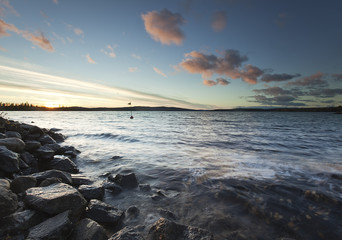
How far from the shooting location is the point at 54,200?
146 inches

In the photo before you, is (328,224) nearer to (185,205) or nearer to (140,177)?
(185,205)

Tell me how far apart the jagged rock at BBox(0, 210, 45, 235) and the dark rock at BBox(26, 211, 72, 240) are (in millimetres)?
229

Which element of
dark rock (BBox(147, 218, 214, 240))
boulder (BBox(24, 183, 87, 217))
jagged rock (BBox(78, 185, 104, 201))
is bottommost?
jagged rock (BBox(78, 185, 104, 201))

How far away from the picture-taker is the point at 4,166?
19.2 feet

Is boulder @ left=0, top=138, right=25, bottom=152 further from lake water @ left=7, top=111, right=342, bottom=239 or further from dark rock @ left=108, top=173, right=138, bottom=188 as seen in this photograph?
dark rock @ left=108, top=173, right=138, bottom=188

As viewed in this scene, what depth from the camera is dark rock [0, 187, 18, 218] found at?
335 centimetres

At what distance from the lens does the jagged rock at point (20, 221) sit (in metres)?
3.14

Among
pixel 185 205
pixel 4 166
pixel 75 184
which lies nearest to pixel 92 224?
pixel 185 205

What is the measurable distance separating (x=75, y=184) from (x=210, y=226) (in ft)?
16.5

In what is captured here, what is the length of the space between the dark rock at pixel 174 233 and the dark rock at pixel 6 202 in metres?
2.98

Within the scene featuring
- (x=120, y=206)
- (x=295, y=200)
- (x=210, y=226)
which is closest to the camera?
A: (x=210, y=226)

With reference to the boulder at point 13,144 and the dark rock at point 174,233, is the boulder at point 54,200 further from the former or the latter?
the boulder at point 13,144

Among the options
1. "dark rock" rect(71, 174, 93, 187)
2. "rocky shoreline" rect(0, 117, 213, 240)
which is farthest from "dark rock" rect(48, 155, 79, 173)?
"rocky shoreline" rect(0, 117, 213, 240)

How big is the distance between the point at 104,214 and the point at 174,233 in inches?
74.3
